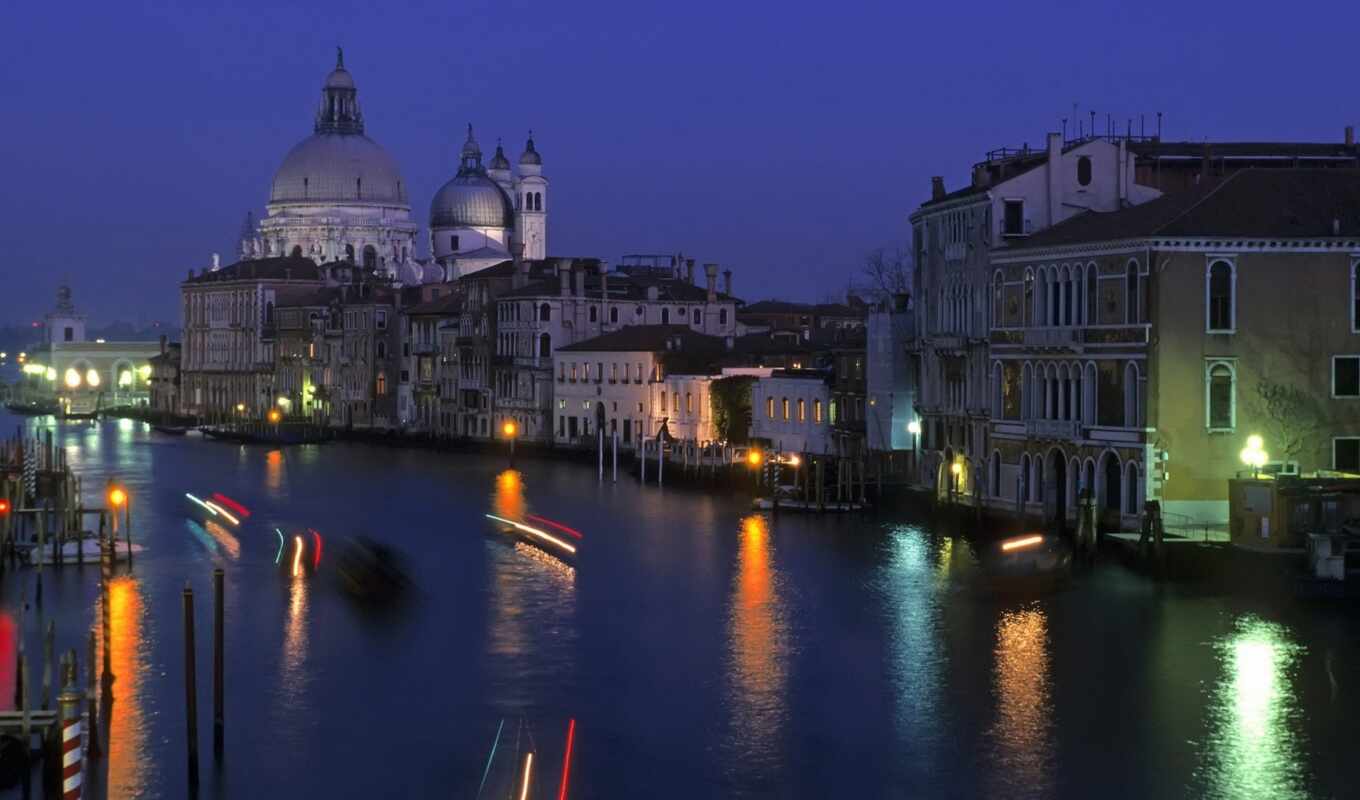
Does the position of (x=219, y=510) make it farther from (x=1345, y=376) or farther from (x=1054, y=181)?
(x=1345, y=376)

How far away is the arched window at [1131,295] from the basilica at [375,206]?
5704 centimetres

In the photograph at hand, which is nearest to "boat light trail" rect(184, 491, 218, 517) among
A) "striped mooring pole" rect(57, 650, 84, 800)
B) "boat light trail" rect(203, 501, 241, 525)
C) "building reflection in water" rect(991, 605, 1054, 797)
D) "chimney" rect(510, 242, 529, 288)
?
"boat light trail" rect(203, 501, 241, 525)

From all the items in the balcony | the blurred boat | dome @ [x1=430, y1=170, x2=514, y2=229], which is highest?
dome @ [x1=430, y1=170, x2=514, y2=229]

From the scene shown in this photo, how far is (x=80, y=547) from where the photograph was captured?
96.1ft

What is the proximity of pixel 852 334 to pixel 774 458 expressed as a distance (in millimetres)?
4485

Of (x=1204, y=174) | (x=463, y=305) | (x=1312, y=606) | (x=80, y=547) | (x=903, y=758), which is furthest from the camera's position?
(x=463, y=305)

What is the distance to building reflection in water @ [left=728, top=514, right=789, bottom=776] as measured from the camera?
725 inches

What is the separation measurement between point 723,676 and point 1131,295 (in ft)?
35.4

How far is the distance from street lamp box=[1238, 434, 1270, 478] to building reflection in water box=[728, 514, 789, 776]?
19.8 feet

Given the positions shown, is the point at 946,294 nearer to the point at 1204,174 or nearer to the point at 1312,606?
the point at 1204,174

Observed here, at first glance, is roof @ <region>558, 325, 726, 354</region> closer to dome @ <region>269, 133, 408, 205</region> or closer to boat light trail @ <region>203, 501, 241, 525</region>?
boat light trail @ <region>203, 501, 241, 525</region>

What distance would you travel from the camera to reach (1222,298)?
29.5m

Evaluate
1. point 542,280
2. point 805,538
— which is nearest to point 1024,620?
point 805,538

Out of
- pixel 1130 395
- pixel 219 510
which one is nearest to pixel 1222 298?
pixel 1130 395
